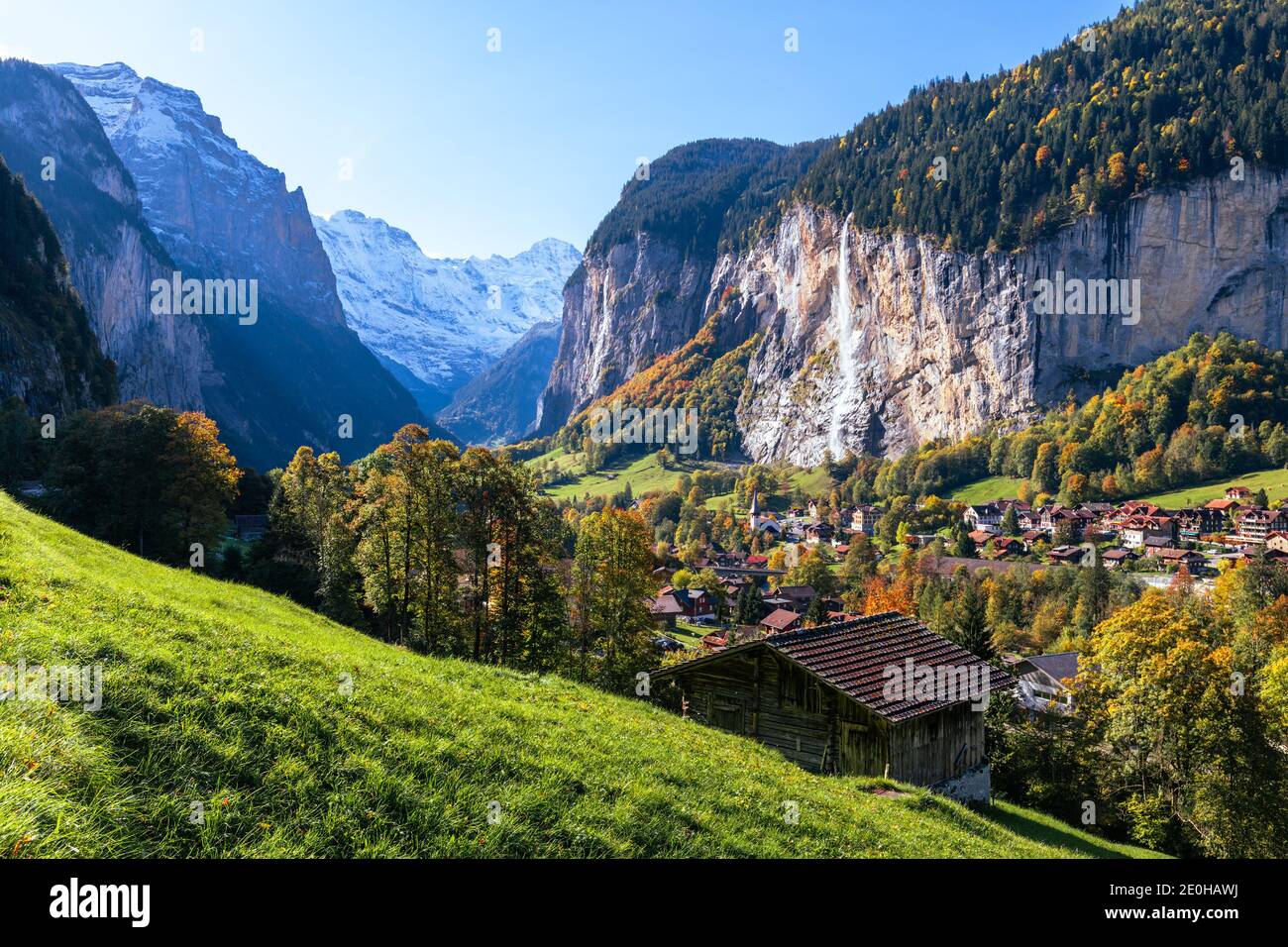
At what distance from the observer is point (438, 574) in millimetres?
32062

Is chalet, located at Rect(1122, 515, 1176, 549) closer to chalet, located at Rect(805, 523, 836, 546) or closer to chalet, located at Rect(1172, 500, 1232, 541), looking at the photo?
chalet, located at Rect(1172, 500, 1232, 541)

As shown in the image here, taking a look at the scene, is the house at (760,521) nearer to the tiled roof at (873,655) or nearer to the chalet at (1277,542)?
the chalet at (1277,542)

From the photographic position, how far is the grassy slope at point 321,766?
5914mm

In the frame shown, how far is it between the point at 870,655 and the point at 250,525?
53.9 metres

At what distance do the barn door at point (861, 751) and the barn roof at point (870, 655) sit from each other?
0.99 m

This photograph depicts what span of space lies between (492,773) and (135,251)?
20975cm

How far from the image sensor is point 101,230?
161 meters

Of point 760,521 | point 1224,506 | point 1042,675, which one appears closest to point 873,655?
point 1042,675

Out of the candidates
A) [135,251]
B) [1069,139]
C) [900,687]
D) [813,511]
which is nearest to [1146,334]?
[1069,139]

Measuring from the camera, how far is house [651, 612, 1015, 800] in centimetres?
2028

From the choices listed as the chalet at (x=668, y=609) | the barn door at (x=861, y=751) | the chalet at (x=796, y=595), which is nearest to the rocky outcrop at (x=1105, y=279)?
the chalet at (x=796, y=595)
